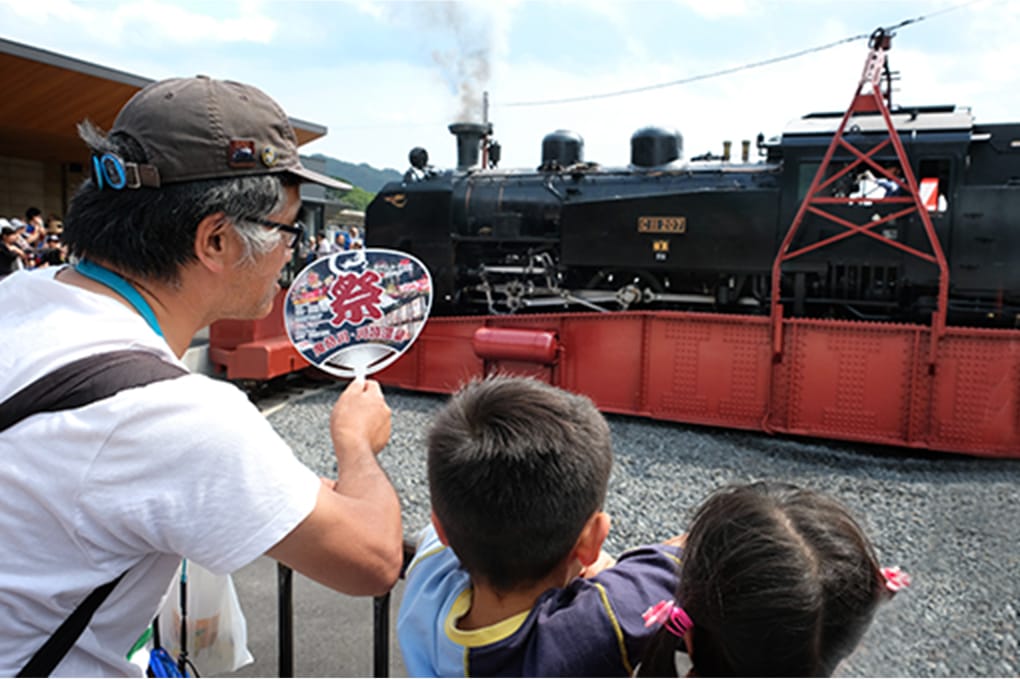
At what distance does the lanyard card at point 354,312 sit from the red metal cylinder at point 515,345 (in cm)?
603

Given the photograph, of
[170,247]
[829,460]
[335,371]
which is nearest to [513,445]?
[335,371]

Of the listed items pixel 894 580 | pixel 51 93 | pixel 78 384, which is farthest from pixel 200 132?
pixel 51 93

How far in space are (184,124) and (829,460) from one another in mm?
6406

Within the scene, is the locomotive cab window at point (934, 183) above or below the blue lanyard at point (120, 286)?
above

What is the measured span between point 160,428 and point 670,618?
31.5 inches

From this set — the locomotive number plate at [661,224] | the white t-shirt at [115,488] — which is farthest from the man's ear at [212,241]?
the locomotive number plate at [661,224]

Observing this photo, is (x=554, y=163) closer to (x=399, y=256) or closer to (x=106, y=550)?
(x=399, y=256)

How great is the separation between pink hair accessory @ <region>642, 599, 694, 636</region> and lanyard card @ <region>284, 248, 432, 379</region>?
0.83 meters

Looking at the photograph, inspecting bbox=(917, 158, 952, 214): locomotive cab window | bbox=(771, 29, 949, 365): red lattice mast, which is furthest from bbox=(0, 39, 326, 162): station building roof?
bbox=(917, 158, 952, 214): locomotive cab window

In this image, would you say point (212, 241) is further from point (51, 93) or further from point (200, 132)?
point (51, 93)

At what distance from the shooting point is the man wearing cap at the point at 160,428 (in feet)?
3.40

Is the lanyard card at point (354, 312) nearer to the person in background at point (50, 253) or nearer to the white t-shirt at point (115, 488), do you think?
the white t-shirt at point (115, 488)

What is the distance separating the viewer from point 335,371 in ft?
5.35

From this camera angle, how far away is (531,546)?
116cm
